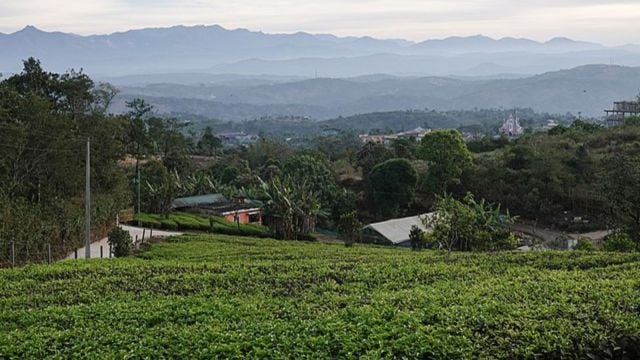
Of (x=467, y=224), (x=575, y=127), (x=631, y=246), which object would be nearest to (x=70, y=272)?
(x=467, y=224)

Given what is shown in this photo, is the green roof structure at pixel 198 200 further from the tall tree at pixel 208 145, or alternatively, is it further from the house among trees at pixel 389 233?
the tall tree at pixel 208 145

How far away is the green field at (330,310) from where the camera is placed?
6320 mm

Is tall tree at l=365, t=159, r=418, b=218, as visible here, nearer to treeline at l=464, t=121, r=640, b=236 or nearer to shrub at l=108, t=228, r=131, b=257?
treeline at l=464, t=121, r=640, b=236

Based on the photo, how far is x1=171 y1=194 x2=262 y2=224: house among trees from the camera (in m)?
38.9

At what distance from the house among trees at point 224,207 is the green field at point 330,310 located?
84.2ft

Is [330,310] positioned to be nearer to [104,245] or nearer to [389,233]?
[104,245]

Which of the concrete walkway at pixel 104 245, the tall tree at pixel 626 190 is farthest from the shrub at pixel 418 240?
the concrete walkway at pixel 104 245

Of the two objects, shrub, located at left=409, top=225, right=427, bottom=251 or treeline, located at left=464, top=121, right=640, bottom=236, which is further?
treeline, located at left=464, top=121, right=640, bottom=236

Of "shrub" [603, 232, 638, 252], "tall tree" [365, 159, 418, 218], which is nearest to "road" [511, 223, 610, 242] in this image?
"tall tree" [365, 159, 418, 218]

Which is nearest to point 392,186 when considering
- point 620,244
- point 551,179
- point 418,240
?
point 551,179

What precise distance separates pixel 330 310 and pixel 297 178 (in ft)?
105

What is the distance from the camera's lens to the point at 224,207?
3950 cm

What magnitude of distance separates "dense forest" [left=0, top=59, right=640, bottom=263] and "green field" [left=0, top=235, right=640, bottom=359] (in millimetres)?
8363

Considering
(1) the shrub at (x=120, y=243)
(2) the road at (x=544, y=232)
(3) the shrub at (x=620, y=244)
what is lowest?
(2) the road at (x=544, y=232)
